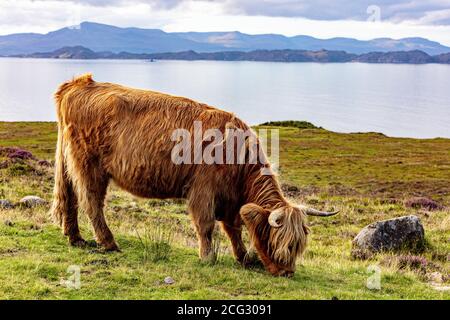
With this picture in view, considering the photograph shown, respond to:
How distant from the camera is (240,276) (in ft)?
23.2

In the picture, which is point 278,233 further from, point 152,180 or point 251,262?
point 152,180

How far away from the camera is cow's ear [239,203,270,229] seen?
24.4ft

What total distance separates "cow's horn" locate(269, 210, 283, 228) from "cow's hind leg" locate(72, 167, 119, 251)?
8.73ft

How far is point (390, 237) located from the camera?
11.8 metres

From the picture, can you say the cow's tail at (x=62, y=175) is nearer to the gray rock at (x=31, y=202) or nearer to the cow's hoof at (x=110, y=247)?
the cow's hoof at (x=110, y=247)

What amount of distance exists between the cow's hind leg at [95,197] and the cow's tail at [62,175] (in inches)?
16.1

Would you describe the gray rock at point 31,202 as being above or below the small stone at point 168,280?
below

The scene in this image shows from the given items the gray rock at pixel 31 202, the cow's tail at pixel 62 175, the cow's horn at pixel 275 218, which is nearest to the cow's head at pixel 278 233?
the cow's horn at pixel 275 218

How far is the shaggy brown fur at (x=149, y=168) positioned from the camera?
25.4 ft

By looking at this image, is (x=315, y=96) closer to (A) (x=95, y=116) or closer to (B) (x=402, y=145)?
(B) (x=402, y=145)

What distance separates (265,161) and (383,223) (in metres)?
5.14

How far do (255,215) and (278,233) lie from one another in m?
0.45

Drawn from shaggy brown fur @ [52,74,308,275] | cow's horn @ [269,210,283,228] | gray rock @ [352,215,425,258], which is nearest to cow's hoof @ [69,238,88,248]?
shaggy brown fur @ [52,74,308,275]

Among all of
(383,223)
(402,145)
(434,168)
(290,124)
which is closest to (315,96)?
(290,124)
